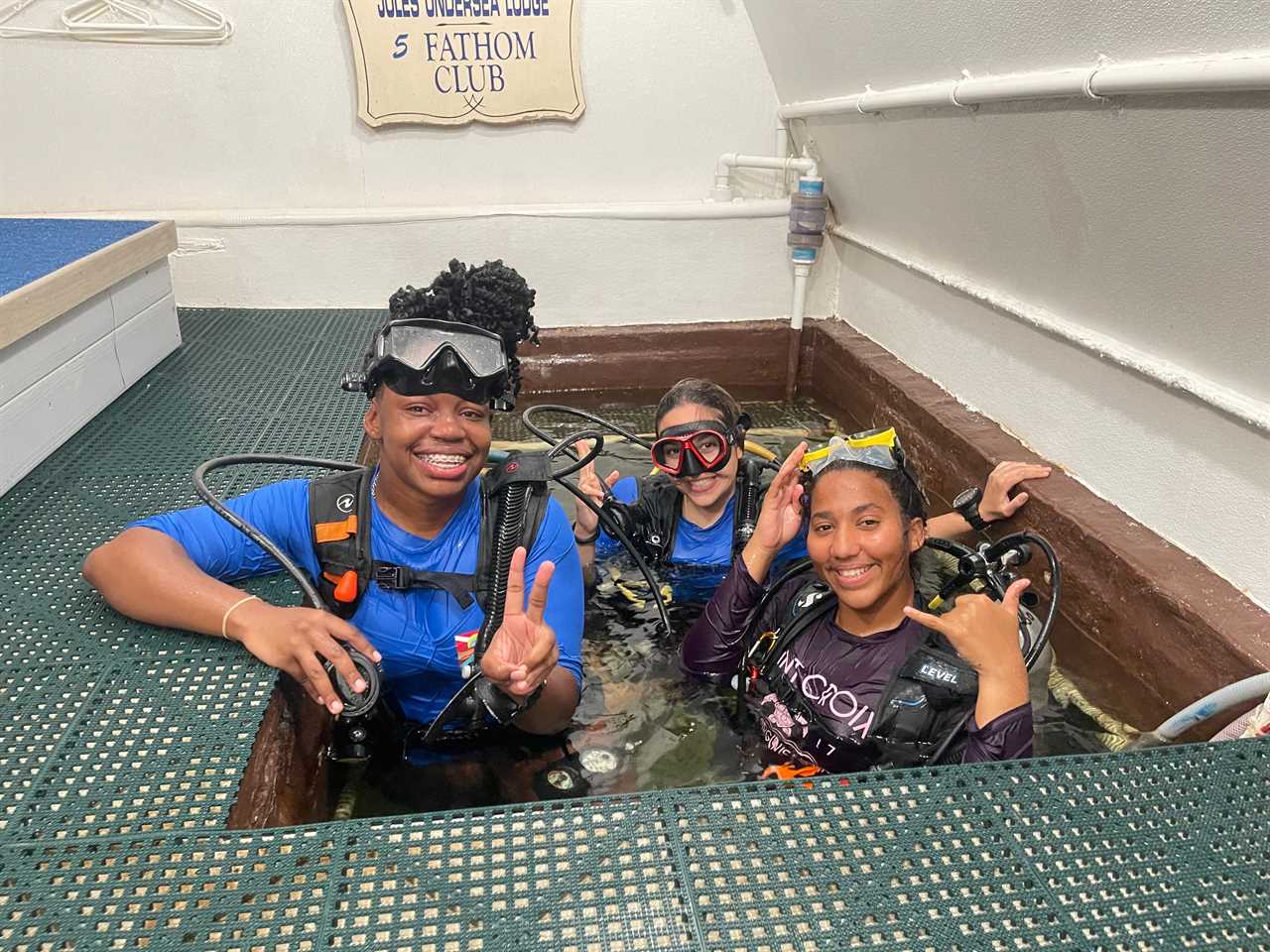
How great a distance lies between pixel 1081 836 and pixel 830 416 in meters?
4.26

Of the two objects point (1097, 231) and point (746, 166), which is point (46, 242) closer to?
point (746, 166)

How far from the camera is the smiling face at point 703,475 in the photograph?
3.27 meters

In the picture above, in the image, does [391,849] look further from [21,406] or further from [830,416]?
[830,416]

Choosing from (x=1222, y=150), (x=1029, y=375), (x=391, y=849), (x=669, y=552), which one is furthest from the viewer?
(x=1029, y=375)

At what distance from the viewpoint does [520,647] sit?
1.92 m

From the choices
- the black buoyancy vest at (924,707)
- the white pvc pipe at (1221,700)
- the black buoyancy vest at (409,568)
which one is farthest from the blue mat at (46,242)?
the white pvc pipe at (1221,700)

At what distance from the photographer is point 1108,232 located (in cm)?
292

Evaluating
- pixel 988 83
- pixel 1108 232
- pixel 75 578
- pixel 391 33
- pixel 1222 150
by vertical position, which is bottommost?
pixel 75 578

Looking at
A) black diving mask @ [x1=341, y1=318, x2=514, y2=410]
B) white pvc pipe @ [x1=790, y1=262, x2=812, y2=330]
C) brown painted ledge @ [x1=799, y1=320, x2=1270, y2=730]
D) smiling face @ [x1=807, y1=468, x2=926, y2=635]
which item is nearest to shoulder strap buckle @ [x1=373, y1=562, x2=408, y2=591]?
black diving mask @ [x1=341, y1=318, x2=514, y2=410]

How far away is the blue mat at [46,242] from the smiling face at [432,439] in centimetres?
152

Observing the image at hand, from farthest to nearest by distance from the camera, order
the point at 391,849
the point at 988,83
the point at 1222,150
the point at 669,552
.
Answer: the point at 669,552 → the point at 988,83 → the point at 1222,150 → the point at 391,849

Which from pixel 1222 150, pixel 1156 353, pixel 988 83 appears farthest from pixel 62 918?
pixel 988 83

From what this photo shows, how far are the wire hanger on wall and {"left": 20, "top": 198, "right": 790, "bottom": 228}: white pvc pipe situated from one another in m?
0.97

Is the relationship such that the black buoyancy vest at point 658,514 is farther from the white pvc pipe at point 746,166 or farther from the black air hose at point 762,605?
the white pvc pipe at point 746,166
